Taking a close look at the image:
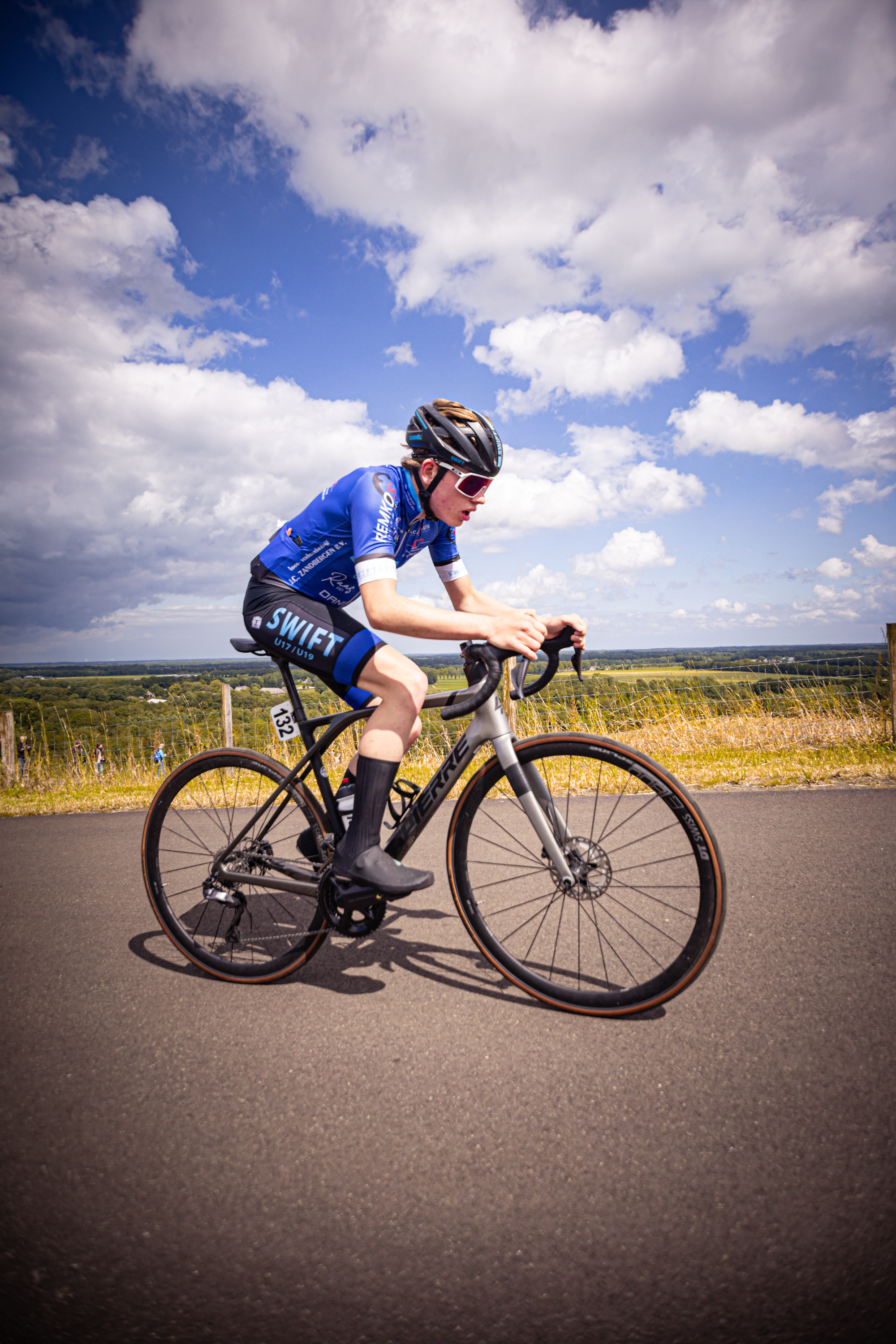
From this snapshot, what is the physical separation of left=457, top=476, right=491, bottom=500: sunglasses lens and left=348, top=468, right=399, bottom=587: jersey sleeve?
0.98ft

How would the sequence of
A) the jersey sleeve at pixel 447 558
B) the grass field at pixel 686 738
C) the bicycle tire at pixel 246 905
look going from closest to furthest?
1. the bicycle tire at pixel 246 905
2. the jersey sleeve at pixel 447 558
3. the grass field at pixel 686 738

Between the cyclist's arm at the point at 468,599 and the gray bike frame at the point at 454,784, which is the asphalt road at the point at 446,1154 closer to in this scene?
the gray bike frame at the point at 454,784

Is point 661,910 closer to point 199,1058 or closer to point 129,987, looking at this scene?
point 199,1058

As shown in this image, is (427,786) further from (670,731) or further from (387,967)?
(670,731)

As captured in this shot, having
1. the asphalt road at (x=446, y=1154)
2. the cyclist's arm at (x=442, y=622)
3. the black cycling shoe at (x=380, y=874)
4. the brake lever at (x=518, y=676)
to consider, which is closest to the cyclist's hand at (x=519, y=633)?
the cyclist's arm at (x=442, y=622)

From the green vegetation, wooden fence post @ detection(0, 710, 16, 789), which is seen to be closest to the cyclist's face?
the green vegetation

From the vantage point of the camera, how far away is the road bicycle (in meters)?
2.29

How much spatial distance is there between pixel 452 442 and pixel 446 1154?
2.42 meters

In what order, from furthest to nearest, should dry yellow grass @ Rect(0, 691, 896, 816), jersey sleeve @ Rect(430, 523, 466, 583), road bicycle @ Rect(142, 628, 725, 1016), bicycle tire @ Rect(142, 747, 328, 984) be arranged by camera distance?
dry yellow grass @ Rect(0, 691, 896, 816), jersey sleeve @ Rect(430, 523, 466, 583), bicycle tire @ Rect(142, 747, 328, 984), road bicycle @ Rect(142, 628, 725, 1016)

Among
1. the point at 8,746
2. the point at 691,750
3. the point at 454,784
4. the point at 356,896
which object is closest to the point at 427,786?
the point at 454,784

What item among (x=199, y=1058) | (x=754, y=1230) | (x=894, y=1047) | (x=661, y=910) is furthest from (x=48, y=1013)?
(x=894, y=1047)

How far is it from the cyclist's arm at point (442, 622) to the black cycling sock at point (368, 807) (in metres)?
0.54

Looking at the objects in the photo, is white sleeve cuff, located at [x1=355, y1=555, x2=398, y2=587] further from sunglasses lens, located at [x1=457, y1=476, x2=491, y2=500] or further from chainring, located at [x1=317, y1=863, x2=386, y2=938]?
chainring, located at [x1=317, y1=863, x2=386, y2=938]

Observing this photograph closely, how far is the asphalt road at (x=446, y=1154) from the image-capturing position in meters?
1.26
